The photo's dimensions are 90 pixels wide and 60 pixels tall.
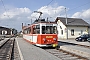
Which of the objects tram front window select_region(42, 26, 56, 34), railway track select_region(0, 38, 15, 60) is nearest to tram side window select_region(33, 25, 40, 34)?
tram front window select_region(42, 26, 56, 34)

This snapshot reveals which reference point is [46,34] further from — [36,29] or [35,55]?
[35,55]

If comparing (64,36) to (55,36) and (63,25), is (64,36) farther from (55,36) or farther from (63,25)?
(55,36)

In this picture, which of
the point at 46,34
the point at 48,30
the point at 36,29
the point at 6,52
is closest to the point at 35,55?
the point at 46,34

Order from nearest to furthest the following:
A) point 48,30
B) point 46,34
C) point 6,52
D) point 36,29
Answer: point 6,52, point 46,34, point 48,30, point 36,29

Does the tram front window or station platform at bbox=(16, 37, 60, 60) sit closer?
station platform at bbox=(16, 37, 60, 60)

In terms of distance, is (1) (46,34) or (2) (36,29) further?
(2) (36,29)

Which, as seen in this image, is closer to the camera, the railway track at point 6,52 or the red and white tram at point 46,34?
the railway track at point 6,52

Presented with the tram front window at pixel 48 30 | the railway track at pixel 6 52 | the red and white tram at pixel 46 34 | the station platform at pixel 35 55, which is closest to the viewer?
the station platform at pixel 35 55

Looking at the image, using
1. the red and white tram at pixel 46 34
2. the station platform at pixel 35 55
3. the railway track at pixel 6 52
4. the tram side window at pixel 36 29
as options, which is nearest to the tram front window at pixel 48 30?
the red and white tram at pixel 46 34

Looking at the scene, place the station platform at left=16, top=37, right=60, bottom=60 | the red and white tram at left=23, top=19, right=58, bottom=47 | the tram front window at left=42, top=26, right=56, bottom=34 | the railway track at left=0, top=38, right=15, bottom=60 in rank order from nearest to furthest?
1. the station platform at left=16, top=37, right=60, bottom=60
2. the railway track at left=0, top=38, right=15, bottom=60
3. the red and white tram at left=23, top=19, right=58, bottom=47
4. the tram front window at left=42, top=26, right=56, bottom=34

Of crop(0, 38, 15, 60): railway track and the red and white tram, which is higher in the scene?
the red and white tram

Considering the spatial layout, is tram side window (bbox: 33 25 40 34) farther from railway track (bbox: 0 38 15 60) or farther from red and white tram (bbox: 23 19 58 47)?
railway track (bbox: 0 38 15 60)

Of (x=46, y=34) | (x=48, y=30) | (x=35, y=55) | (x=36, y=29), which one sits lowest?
(x=35, y=55)

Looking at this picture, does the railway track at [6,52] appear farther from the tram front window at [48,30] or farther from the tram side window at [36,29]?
the tram front window at [48,30]
